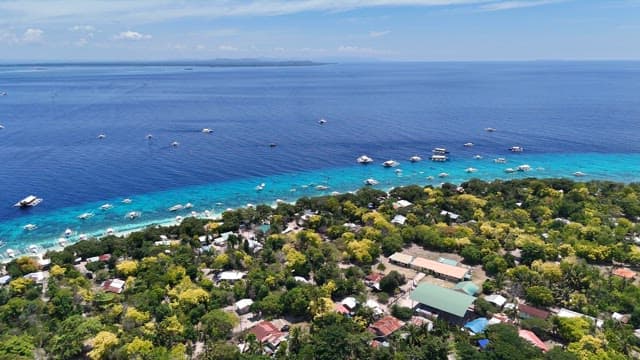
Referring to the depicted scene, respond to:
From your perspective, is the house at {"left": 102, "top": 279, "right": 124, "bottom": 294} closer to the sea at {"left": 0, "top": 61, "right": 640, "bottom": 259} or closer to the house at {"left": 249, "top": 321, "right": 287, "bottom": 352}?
the house at {"left": 249, "top": 321, "right": 287, "bottom": 352}

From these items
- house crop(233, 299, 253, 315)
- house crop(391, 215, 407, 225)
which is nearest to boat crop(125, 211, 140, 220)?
house crop(233, 299, 253, 315)

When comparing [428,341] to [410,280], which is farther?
[410,280]

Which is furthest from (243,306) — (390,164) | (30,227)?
(390,164)

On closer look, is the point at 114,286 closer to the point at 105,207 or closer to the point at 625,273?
the point at 105,207

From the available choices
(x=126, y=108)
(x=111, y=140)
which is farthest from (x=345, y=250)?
(x=126, y=108)

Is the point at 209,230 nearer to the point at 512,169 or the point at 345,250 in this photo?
the point at 345,250

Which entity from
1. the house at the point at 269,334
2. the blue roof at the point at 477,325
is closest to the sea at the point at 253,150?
the house at the point at 269,334
